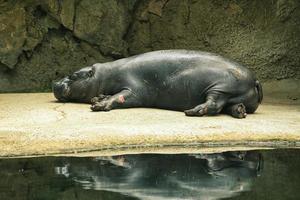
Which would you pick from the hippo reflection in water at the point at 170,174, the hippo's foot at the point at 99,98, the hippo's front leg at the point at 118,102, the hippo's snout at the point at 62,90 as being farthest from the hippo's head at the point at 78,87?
the hippo reflection in water at the point at 170,174

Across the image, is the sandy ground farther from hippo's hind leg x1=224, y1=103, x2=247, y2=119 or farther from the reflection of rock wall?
the reflection of rock wall

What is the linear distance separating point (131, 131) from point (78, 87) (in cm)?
284

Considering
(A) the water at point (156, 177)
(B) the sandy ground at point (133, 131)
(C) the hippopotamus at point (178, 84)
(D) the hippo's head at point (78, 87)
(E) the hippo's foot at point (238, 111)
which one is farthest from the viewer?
(D) the hippo's head at point (78, 87)

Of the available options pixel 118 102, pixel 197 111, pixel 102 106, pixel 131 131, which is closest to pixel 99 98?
pixel 118 102

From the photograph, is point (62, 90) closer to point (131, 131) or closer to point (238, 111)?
point (238, 111)

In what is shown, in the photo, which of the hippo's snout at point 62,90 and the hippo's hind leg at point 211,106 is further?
the hippo's snout at point 62,90

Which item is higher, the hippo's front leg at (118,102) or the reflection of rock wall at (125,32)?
the reflection of rock wall at (125,32)

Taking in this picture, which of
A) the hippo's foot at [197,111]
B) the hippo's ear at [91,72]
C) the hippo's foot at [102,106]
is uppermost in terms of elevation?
the hippo's ear at [91,72]

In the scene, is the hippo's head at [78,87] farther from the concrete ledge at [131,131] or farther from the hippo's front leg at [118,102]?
the concrete ledge at [131,131]

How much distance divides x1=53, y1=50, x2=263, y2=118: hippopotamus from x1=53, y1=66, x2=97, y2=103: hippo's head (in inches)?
0.6

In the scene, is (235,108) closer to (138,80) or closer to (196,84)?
(196,84)

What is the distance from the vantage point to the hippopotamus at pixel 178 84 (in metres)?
7.77

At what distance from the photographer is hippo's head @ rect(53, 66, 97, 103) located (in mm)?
8875

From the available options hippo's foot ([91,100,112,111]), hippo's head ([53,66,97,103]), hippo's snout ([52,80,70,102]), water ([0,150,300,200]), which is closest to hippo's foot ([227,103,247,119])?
hippo's foot ([91,100,112,111])
